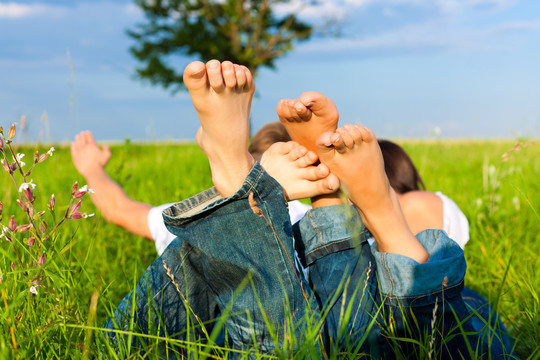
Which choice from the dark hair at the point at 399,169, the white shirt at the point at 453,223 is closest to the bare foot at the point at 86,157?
the dark hair at the point at 399,169

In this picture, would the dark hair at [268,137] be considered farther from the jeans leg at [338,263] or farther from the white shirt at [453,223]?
the jeans leg at [338,263]

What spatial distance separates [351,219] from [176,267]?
51 cm

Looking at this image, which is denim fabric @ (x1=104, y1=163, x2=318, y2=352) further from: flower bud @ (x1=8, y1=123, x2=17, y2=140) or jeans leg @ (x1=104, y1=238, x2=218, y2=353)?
flower bud @ (x1=8, y1=123, x2=17, y2=140)

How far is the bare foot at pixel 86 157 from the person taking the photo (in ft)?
8.04

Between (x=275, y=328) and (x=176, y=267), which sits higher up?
(x=176, y=267)

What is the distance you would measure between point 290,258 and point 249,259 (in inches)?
4.1

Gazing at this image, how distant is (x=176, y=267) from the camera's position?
1.19 m

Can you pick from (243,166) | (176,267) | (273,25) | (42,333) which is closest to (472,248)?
(243,166)

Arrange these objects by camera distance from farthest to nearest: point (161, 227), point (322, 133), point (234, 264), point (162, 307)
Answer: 1. point (161, 227)
2. point (322, 133)
3. point (162, 307)
4. point (234, 264)

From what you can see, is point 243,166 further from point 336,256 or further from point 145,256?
point 145,256

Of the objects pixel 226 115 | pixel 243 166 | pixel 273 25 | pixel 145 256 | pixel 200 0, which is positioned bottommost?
pixel 145 256

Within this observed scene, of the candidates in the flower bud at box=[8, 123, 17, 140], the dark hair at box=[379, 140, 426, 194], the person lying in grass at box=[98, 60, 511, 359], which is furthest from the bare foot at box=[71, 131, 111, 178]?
the dark hair at box=[379, 140, 426, 194]

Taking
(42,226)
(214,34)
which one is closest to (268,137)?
(42,226)

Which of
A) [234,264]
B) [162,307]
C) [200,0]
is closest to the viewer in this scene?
[234,264]
